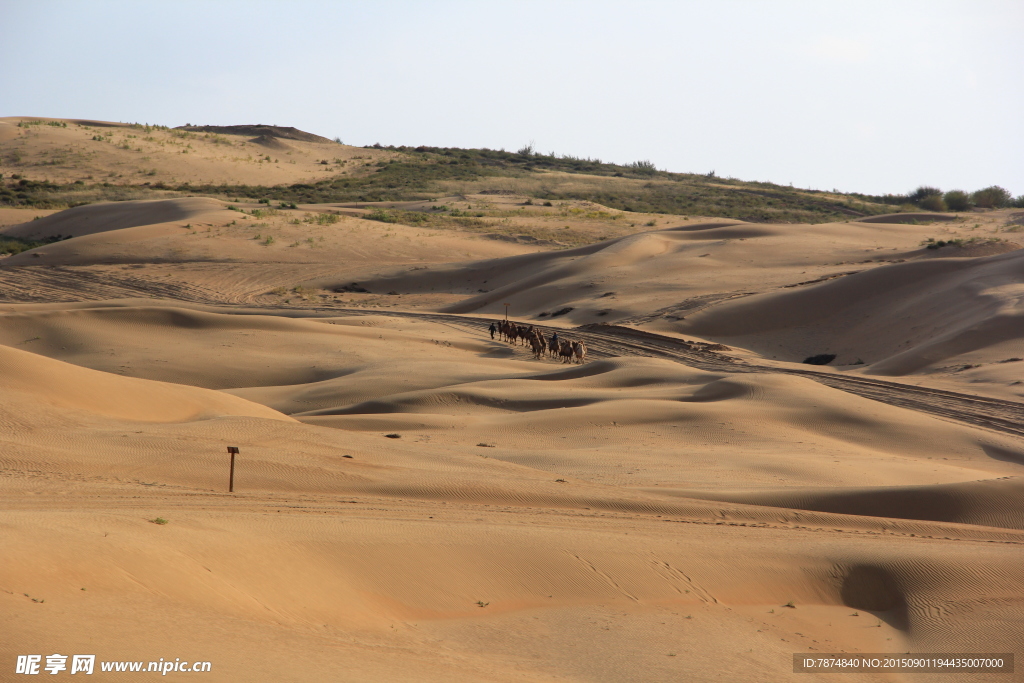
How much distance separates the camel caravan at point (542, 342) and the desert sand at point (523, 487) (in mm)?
711

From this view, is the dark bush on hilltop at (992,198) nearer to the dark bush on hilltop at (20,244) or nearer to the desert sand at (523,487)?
the desert sand at (523,487)

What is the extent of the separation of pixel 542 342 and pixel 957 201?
54.4m

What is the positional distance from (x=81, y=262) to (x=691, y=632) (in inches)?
1365

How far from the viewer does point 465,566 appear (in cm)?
734

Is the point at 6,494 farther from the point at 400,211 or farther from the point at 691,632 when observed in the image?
the point at 400,211

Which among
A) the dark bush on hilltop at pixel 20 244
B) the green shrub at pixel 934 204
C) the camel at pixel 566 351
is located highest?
the green shrub at pixel 934 204

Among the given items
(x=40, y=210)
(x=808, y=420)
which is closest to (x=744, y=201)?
(x=40, y=210)

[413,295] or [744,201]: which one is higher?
[744,201]

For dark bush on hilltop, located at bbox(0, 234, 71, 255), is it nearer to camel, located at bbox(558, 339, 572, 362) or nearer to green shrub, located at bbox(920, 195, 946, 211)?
camel, located at bbox(558, 339, 572, 362)

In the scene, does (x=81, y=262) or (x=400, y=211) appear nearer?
(x=81, y=262)

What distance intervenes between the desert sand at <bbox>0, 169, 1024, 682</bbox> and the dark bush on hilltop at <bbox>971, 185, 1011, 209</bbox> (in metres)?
42.9

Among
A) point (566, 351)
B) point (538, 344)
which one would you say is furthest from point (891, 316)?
point (538, 344)

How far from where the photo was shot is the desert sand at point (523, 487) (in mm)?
5977

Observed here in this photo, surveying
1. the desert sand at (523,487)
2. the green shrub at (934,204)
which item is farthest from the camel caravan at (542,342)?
the green shrub at (934,204)
